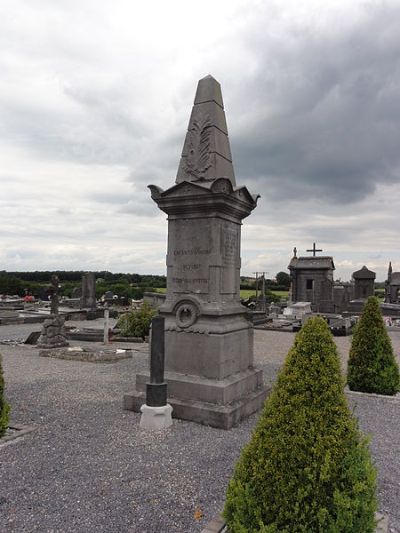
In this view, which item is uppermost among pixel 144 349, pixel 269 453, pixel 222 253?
pixel 222 253

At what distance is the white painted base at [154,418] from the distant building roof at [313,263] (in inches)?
1152

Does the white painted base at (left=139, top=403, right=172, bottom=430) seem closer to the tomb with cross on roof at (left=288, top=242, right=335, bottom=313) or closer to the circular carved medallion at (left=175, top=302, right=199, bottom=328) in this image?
the circular carved medallion at (left=175, top=302, right=199, bottom=328)

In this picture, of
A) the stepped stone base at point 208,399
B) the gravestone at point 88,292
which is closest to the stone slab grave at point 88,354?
the stepped stone base at point 208,399

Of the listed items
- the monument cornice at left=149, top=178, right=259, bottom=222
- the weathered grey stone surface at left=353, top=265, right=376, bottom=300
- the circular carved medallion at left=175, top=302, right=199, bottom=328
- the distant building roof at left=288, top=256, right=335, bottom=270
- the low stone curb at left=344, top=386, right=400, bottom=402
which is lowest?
the low stone curb at left=344, top=386, right=400, bottom=402

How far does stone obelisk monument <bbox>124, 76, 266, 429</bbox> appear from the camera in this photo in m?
6.57

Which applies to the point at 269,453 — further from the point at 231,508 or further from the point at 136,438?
the point at 136,438

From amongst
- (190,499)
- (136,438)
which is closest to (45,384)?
(136,438)

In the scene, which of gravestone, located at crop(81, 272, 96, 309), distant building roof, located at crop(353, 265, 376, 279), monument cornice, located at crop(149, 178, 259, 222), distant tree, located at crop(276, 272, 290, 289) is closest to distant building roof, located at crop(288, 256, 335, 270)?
distant building roof, located at crop(353, 265, 376, 279)

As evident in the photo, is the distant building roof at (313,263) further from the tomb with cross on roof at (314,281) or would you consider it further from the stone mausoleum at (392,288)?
the stone mausoleum at (392,288)

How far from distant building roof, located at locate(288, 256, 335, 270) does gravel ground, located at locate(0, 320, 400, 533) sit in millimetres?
26177

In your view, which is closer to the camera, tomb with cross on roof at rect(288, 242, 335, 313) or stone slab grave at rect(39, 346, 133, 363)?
stone slab grave at rect(39, 346, 133, 363)

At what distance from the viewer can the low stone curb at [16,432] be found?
5.33m

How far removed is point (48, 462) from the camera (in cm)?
470

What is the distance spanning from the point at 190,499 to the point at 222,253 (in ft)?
13.4
